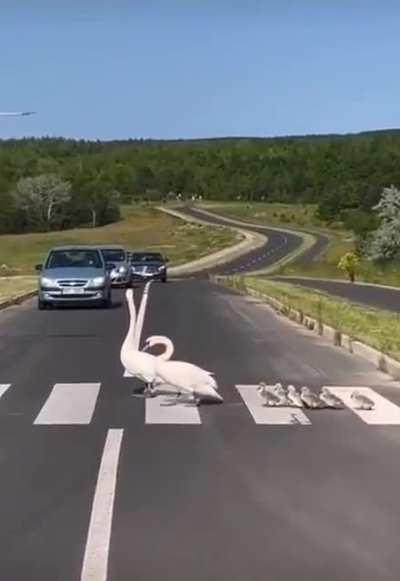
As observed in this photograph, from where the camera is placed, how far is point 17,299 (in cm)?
3962

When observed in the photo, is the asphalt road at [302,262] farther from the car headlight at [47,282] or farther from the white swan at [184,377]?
the white swan at [184,377]

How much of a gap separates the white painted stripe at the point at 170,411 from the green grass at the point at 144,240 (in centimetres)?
8352

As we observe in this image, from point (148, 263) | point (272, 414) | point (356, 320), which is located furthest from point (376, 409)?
point (148, 263)

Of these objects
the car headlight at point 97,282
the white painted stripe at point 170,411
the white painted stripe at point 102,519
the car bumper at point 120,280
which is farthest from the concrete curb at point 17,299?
the white painted stripe at point 102,519

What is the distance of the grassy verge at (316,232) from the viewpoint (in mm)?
86188

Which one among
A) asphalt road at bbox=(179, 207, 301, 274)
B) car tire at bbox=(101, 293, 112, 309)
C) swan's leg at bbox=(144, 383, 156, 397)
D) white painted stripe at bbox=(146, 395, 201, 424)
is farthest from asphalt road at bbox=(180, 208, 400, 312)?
white painted stripe at bbox=(146, 395, 201, 424)

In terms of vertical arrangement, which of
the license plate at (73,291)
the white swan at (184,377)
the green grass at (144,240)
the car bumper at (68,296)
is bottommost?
the green grass at (144,240)

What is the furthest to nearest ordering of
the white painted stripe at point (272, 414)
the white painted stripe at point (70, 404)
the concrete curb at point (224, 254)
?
the concrete curb at point (224, 254) → the white painted stripe at point (70, 404) → the white painted stripe at point (272, 414)

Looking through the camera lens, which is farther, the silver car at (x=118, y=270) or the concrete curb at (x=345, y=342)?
the silver car at (x=118, y=270)

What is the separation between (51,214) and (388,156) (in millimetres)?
42848

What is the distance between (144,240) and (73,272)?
88.5 meters

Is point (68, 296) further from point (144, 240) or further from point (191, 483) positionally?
point (144, 240)

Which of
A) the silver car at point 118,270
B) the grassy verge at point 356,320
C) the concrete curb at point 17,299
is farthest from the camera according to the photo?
the silver car at point 118,270

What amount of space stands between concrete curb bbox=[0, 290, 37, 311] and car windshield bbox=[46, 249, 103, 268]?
1575 millimetres
